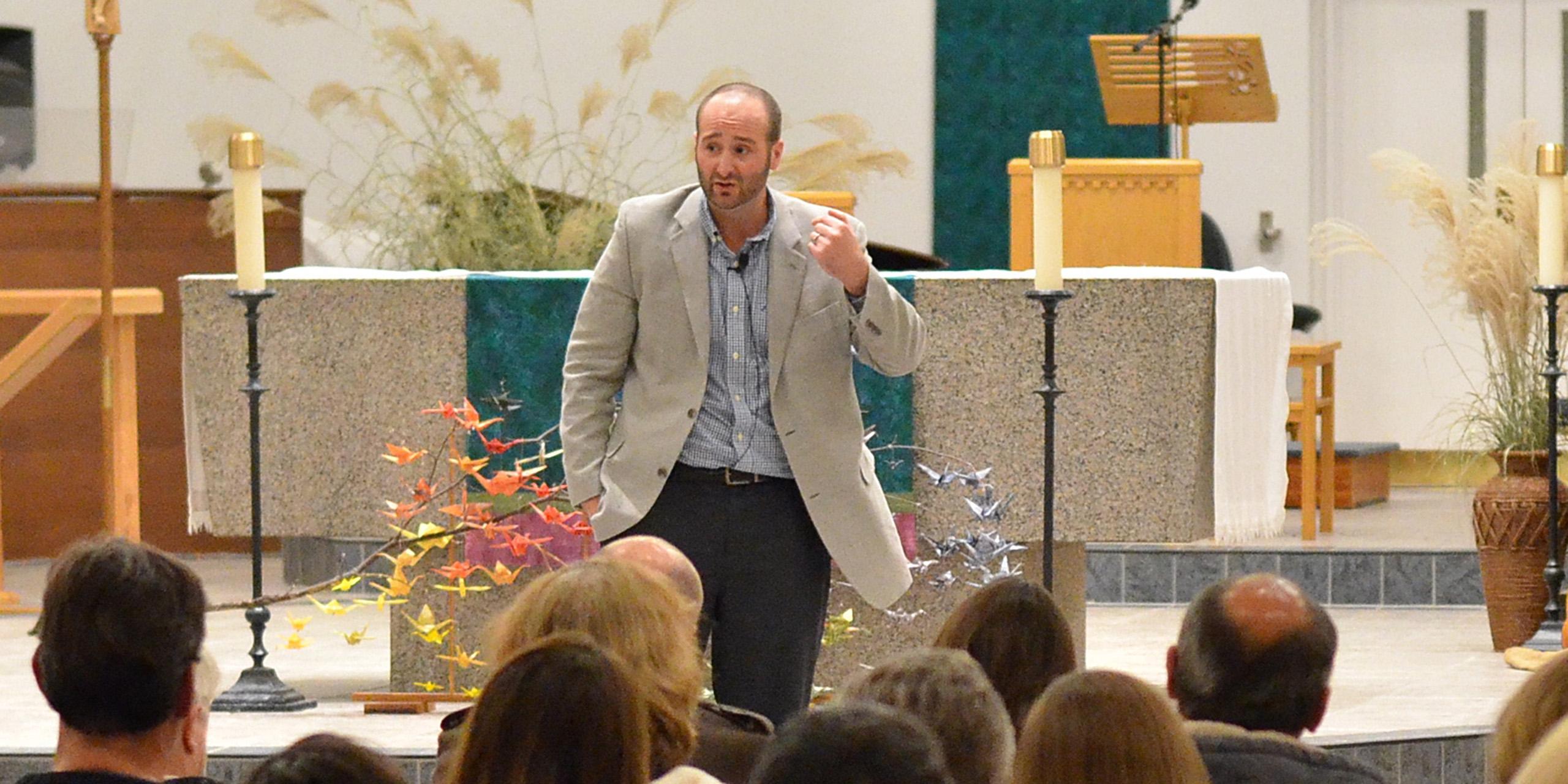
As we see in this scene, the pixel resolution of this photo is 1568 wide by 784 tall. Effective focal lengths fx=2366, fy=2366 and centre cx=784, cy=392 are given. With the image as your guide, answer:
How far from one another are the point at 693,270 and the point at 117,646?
1456 millimetres

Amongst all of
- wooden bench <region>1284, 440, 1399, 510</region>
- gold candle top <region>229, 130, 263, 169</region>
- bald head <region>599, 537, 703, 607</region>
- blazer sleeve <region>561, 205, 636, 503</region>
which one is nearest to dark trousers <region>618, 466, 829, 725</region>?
blazer sleeve <region>561, 205, 636, 503</region>

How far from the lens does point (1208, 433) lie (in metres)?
4.55

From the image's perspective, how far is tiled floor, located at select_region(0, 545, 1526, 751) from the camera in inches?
171

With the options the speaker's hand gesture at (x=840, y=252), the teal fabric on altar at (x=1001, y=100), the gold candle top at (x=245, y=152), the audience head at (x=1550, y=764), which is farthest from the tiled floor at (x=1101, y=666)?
the teal fabric on altar at (x=1001, y=100)

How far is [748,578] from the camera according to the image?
3.38 meters

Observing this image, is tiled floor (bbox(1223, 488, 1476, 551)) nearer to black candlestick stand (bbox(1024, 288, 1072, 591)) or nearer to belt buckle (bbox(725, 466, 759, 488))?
black candlestick stand (bbox(1024, 288, 1072, 591))

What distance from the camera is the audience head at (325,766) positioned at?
1.83 meters

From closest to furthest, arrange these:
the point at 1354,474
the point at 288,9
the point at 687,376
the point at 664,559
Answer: the point at 664,559
the point at 687,376
the point at 288,9
the point at 1354,474

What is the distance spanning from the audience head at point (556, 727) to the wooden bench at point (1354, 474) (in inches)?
252

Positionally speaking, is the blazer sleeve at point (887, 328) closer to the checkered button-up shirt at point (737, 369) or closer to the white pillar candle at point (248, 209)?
the checkered button-up shirt at point (737, 369)

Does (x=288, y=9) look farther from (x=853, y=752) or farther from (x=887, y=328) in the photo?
(x=853, y=752)

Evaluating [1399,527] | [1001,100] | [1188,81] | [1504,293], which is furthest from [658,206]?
[1001,100]

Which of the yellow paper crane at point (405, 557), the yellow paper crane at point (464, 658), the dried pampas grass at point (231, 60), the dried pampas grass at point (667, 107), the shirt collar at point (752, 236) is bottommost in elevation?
the yellow paper crane at point (464, 658)

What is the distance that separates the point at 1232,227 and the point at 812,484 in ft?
20.7
